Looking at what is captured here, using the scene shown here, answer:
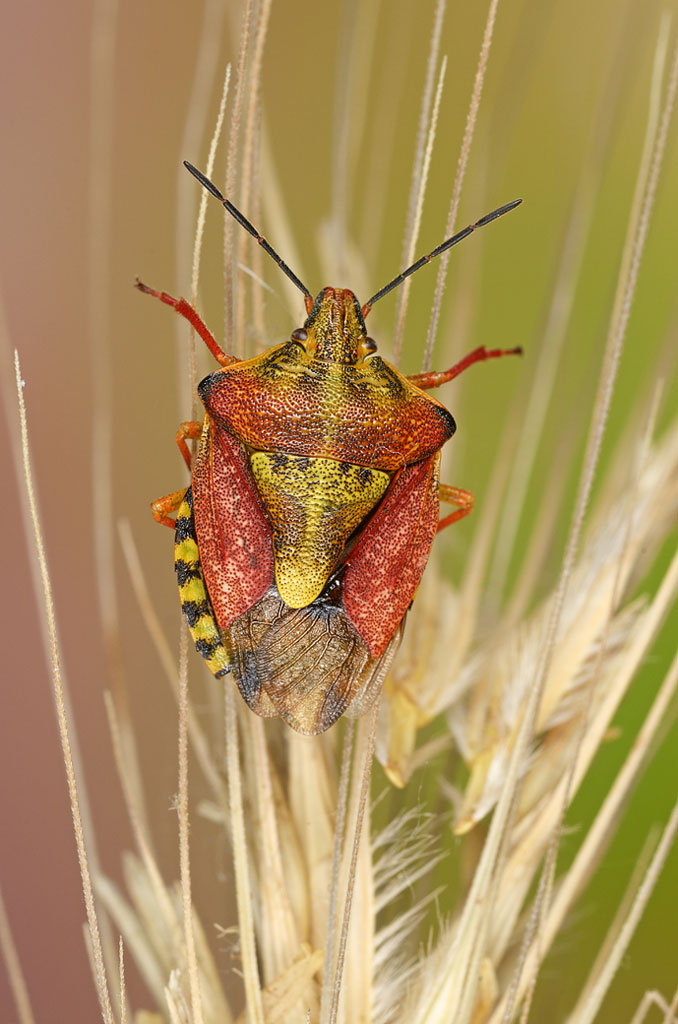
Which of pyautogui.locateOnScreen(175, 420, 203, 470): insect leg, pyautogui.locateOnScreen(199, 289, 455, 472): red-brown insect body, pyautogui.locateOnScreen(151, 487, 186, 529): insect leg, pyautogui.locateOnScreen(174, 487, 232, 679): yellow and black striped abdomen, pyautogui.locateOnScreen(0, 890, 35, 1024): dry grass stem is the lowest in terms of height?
pyautogui.locateOnScreen(0, 890, 35, 1024): dry grass stem

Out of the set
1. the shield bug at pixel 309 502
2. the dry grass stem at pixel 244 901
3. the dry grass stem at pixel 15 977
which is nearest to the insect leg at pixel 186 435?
the shield bug at pixel 309 502

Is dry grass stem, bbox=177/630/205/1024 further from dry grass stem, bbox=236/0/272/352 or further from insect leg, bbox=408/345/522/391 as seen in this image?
insect leg, bbox=408/345/522/391

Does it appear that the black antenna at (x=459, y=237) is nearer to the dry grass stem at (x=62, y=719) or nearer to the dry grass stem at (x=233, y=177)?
the dry grass stem at (x=233, y=177)

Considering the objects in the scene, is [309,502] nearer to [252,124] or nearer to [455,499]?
[455,499]

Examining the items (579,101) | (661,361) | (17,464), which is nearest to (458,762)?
(661,361)

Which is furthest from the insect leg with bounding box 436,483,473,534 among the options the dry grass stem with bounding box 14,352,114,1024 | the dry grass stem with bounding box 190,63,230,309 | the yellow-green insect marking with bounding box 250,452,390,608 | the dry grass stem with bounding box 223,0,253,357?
the dry grass stem with bounding box 14,352,114,1024
